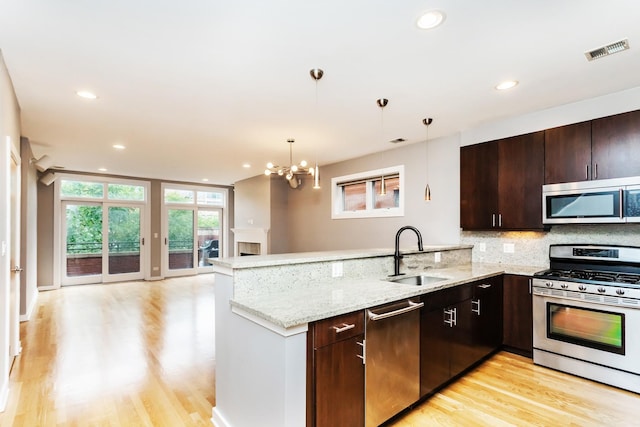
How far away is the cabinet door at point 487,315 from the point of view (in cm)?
293

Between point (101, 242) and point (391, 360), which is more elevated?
point (101, 242)

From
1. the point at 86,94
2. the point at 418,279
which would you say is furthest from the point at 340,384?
the point at 86,94

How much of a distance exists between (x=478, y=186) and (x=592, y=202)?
113 centimetres

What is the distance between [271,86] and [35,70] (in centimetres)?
185

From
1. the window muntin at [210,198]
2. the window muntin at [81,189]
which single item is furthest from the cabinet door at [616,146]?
the window muntin at [81,189]

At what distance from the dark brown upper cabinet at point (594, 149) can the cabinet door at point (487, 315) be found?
128 cm

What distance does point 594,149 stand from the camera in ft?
9.96

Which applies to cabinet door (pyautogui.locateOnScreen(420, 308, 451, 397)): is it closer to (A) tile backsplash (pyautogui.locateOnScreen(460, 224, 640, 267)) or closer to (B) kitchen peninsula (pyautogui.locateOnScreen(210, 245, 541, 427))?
(B) kitchen peninsula (pyautogui.locateOnScreen(210, 245, 541, 427))

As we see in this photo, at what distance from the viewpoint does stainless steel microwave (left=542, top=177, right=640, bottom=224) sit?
2.79 m

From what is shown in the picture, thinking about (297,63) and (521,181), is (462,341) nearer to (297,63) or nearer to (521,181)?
(521,181)

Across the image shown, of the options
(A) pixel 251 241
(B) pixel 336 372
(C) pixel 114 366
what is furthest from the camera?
(A) pixel 251 241

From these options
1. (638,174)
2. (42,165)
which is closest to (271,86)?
(638,174)

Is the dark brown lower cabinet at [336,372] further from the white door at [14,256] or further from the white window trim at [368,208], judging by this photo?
the white door at [14,256]

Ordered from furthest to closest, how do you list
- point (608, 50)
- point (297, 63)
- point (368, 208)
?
point (368, 208)
point (297, 63)
point (608, 50)
